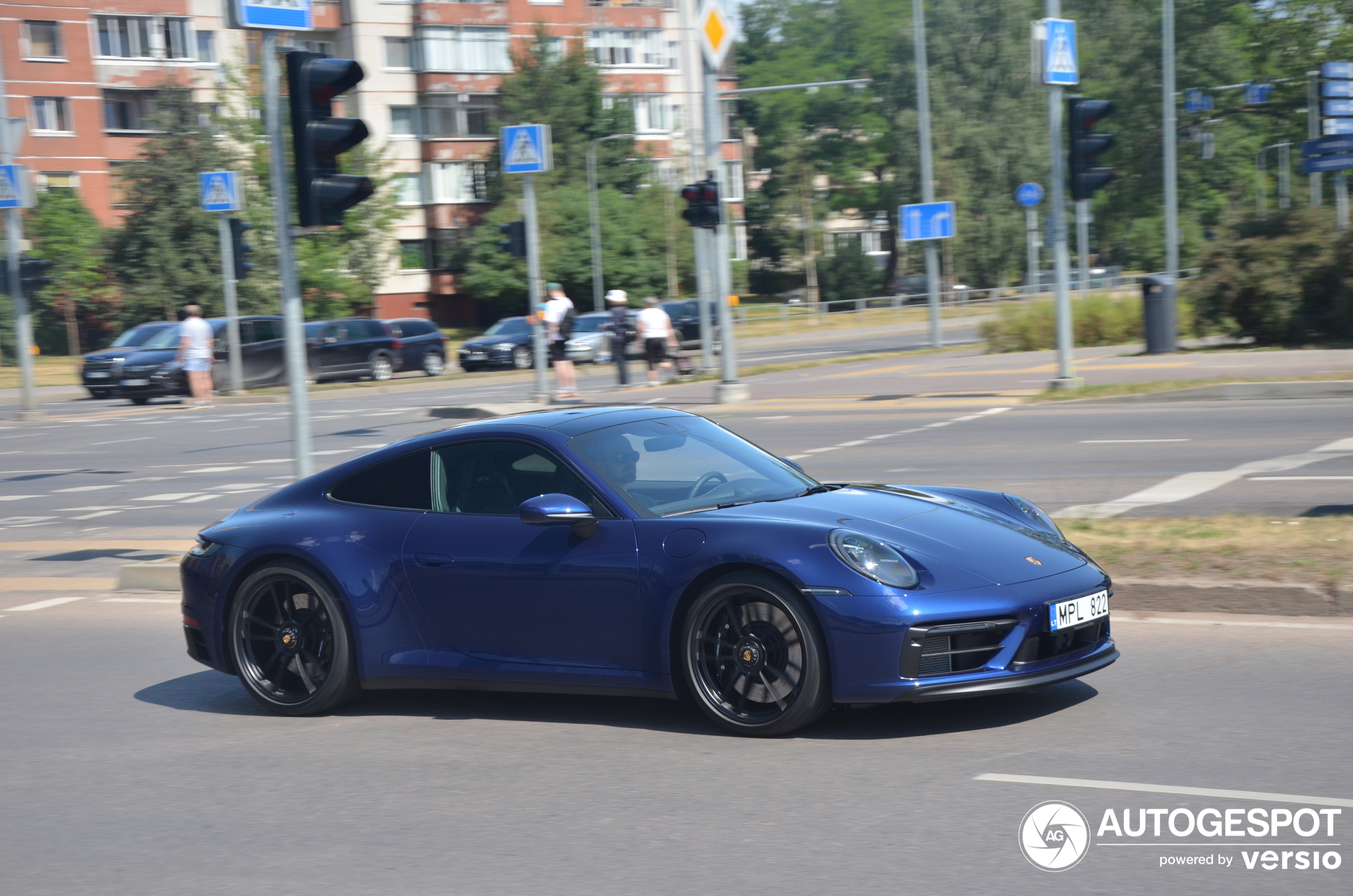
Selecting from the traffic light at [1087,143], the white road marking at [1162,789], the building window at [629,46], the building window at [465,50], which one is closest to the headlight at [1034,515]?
the white road marking at [1162,789]

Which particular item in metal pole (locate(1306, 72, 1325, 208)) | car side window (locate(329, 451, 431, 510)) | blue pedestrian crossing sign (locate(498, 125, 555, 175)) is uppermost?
metal pole (locate(1306, 72, 1325, 208))

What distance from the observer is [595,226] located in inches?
2422

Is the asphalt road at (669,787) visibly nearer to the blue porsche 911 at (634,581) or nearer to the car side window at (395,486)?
the blue porsche 911 at (634,581)

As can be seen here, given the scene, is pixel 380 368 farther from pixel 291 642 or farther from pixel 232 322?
pixel 291 642

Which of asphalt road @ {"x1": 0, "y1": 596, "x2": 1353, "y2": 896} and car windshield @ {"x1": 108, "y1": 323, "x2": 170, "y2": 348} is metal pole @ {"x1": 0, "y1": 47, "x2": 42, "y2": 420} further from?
asphalt road @ {"x1": 0, "y1": 596, "x2": 1353, "y2": 896}

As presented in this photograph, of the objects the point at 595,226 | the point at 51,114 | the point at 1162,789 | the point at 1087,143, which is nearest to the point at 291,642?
the point at 1162,789

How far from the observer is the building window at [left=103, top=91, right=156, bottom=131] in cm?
6588

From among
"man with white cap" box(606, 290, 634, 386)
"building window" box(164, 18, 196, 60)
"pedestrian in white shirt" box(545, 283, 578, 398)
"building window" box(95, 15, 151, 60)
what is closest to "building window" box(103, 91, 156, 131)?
"building window" box(95, 15, 151, 60)

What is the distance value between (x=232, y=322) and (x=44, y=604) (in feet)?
83.0

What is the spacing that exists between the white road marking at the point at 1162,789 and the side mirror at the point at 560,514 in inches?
72.2

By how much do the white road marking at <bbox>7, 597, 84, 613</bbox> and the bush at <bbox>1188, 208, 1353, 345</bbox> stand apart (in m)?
20.6

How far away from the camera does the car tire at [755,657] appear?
5582 mm

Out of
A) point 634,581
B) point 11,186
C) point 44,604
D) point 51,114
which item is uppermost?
point 51,114

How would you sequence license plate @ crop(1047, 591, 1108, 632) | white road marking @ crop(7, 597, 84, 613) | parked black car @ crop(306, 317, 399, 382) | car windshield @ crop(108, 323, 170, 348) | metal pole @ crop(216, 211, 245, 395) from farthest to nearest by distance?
1. parked black car @ crop(306, 317, 399, 382)
2. car windshield @ crop(108, 323, 170, 348)
3. metal pole @ crop(216, 211, 245, 395)
4. white road marking @ crop(7, 597, 84, 613)
5. license plate @ crop(1047, 591, 1108, 632)
